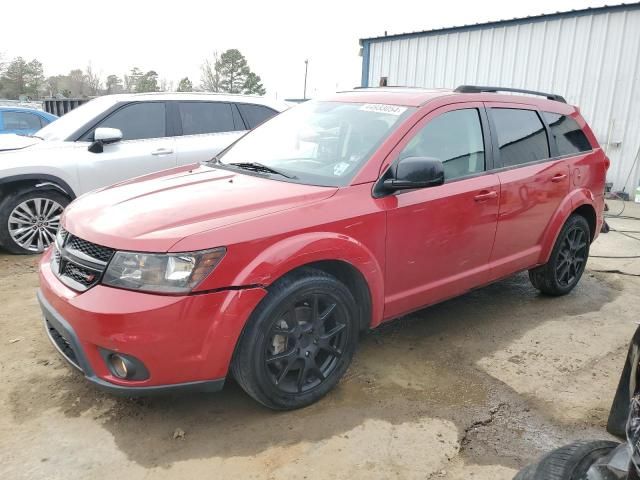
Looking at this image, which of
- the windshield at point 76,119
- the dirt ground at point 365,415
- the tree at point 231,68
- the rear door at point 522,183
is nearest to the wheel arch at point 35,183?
the windshield at point 76,119

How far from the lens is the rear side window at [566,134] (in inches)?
174

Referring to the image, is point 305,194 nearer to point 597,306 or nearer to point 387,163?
point 387,163

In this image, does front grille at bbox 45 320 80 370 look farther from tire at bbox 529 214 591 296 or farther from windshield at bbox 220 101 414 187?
tire at bbox 529 214 591 296

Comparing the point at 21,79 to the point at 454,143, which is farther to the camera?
the point at 21,79

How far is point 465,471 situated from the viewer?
245cm

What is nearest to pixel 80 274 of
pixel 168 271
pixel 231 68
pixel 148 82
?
pixel 168 271

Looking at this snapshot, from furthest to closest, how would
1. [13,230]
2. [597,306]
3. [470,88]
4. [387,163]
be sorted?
[13,230] → [597,306] → [470,88] → [387,163]

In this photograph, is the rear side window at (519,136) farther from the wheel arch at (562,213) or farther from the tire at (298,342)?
the tire at (298,342)

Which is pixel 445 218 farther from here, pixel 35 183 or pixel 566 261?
pixel 35 183

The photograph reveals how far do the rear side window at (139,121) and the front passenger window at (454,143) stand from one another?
12.3 ft

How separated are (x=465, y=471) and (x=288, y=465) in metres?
0.83

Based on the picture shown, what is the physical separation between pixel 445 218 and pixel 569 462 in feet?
5.99

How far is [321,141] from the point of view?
3438mm

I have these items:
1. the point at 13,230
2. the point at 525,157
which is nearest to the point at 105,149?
the point at 13,230
